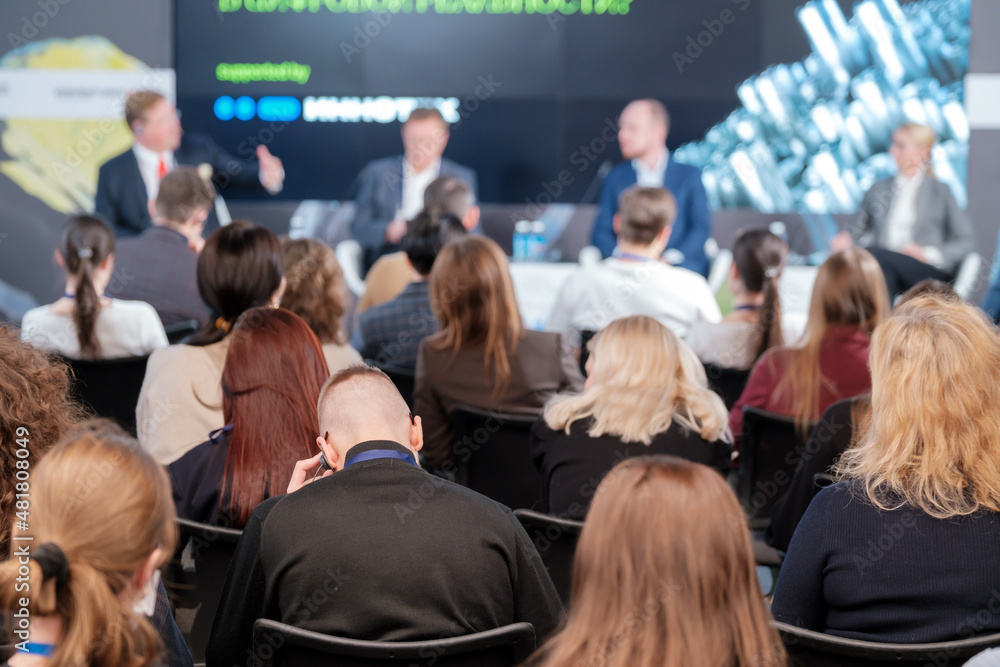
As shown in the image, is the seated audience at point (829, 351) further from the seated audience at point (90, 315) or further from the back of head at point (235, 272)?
the seated audience at point (90, 315)

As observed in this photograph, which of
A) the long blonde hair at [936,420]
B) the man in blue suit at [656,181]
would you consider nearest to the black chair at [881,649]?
the long blonde hair at [936,420]

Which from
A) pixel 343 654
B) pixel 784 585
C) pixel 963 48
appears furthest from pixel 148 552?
pixel 963 48

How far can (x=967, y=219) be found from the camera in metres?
6.71

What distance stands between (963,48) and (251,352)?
6347 millimetres

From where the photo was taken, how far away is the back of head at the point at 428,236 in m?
3.82

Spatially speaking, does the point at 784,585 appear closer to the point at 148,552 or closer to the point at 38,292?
the point at 148,552

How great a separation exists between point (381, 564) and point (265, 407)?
0.67 metres

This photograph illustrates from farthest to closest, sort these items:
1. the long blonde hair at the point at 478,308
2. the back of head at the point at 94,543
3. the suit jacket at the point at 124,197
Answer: the suit jacket at the point at 124,197, the long blonde hair at the point at 478,308, the back of head at the point at 94,543

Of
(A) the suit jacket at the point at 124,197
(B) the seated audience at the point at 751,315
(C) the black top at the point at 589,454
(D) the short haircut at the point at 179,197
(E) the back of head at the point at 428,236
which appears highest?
(A) the suit jacket at the point at 124,197

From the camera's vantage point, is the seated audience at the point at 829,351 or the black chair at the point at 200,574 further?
the seated audience at the point at 829,351

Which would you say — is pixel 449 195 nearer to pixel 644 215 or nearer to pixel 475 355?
pixel 644 215

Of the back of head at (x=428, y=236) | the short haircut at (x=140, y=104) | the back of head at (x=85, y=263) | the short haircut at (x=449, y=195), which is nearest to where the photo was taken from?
the back of head at (x=85, y=263)

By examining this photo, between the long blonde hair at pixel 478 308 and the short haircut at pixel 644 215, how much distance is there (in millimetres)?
1046

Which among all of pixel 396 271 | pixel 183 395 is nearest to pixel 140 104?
pixel 396 271
